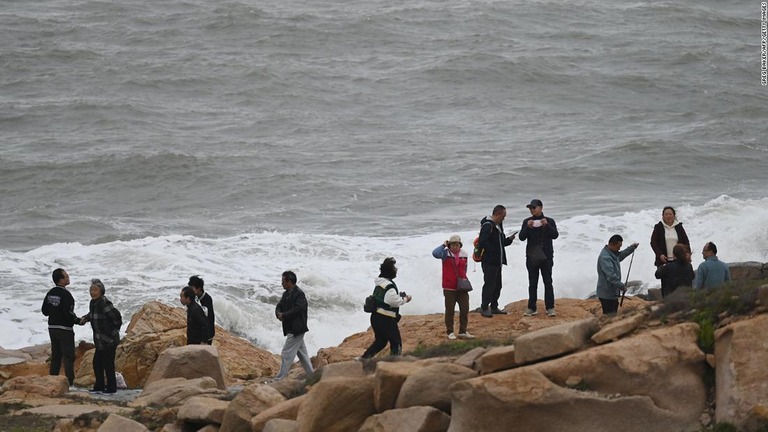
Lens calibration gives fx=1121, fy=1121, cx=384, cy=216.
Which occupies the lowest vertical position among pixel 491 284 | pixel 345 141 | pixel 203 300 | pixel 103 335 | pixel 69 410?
pixel 69 410

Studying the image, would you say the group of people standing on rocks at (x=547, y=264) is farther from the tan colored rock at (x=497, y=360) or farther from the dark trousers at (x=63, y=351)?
the dark trousers at (x=63, y=351)

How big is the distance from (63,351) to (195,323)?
5.72ft

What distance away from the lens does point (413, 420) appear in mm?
8281

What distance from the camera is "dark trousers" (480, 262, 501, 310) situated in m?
14.2

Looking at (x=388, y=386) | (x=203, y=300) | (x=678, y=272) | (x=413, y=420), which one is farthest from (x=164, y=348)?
(x=413, y=420)

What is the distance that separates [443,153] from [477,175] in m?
2.38

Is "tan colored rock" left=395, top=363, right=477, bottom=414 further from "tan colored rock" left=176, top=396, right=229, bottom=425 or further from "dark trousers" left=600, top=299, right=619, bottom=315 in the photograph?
"dark trousers" left=600, top=299, right=619, bottom=315

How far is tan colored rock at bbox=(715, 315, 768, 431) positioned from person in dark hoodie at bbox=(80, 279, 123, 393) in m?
7.37

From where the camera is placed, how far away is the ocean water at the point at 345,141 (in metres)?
21.7

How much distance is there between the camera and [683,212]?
25031mm

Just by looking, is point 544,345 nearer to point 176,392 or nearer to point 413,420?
point 413,420

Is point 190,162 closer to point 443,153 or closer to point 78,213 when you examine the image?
point 78,213

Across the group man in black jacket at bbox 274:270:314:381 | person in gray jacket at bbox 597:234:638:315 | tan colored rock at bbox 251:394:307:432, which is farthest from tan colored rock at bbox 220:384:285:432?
person in gray jacket at bbox 597:234:638:315

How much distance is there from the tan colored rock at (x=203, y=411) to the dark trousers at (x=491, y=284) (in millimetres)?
4980
